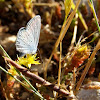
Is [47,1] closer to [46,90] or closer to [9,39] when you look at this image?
[9,39]

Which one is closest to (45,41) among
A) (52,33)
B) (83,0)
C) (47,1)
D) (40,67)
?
(52,33)

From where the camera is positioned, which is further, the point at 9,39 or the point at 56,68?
the point at 9,39

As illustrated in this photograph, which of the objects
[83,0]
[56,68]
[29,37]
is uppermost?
[83,0]

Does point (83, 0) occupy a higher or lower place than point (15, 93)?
higher

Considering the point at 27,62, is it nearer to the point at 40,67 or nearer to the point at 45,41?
the point at 40,67

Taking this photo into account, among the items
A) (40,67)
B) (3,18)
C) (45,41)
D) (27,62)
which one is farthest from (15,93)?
(3,18)

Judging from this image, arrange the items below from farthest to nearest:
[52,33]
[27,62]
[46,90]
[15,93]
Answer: [52,33], [15,93], [46,90], [27,62]

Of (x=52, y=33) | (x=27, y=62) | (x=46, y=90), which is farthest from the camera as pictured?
(x=52, y=33)
